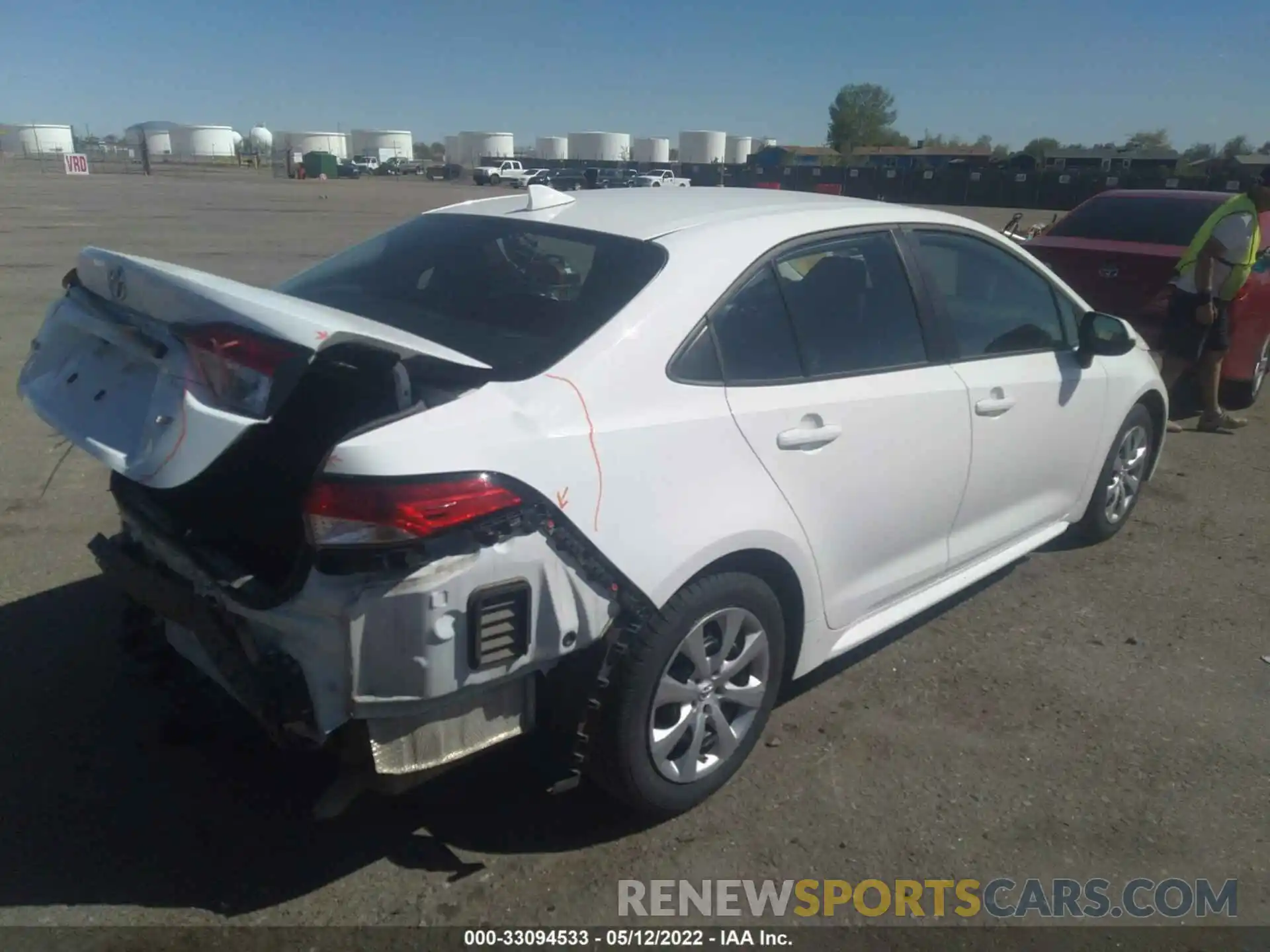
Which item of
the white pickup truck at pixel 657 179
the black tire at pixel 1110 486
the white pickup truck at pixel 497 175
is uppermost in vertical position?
the black tire at pixel 1110 486

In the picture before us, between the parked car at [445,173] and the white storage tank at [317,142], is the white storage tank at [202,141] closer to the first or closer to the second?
the white storage tank at [317,142]

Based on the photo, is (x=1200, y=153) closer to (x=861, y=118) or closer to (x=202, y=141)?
(x=861, y=118)

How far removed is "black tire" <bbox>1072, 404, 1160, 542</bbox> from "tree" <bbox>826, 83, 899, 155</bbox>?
10238 cm

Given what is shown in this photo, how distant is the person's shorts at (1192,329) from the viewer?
683 centimetres

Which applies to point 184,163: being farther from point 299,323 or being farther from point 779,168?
point 299,323

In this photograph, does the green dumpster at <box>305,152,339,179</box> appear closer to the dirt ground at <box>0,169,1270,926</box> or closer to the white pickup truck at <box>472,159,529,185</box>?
the white pickup truck at <box>472,159,529,185</box>

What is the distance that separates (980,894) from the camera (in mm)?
2750

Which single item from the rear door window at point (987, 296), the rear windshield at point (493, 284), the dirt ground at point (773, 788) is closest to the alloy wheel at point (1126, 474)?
the dirt ground at point (773, 788)

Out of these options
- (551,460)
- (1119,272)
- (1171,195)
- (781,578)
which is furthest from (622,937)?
(1171,195)

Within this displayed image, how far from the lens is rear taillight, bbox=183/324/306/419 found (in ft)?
7.38

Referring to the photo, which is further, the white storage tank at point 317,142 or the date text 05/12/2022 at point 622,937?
the white storage tank at point 317,142

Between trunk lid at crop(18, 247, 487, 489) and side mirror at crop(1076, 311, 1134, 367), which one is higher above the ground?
trunk lid at crop(18, 247, 487, 489)

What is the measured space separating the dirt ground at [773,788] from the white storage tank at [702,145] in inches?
3379

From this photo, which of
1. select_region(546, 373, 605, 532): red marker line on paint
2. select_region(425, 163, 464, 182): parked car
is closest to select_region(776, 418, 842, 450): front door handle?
select_region(546, 373, 605, 532): red marker line on paint
